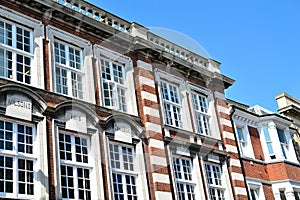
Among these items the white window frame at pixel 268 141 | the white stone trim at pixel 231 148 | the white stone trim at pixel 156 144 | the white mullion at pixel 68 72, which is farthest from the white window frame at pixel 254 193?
the white mullion at pixel 68 72

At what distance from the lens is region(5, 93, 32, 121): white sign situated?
12695 millimetres

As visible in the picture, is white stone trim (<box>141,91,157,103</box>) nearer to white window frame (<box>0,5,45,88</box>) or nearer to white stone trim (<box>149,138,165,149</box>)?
white stone trim (<box>149,138,165,149</box>)

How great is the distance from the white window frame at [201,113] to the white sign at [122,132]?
4524 mm

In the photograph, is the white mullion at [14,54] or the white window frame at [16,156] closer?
the white window frame at [16,156]

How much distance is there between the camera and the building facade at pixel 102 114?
12891 millimetres

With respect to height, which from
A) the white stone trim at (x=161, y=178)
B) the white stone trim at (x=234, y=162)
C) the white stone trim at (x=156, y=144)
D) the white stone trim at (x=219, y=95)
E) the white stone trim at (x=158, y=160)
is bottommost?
the white stone trim at (x=161, y=178)

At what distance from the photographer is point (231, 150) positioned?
20000 mm

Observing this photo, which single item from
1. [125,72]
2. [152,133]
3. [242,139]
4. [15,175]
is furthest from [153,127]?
[242,139]

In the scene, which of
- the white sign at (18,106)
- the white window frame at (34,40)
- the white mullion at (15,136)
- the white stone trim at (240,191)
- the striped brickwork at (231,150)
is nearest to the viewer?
the white mullion at (15,136)

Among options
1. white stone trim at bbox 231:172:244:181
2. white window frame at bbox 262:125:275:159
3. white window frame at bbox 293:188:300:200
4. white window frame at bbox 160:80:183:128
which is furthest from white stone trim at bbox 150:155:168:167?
white window frame at bbox 293:188:300:200

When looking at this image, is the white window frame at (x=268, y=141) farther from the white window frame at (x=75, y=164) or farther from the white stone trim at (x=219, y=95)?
the white window frame at (x=75, y=164)

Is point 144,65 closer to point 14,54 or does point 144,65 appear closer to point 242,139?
point 14,54

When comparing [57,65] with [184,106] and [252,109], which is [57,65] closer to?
[184,106]

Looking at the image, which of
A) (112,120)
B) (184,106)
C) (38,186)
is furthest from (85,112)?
(184,106)
